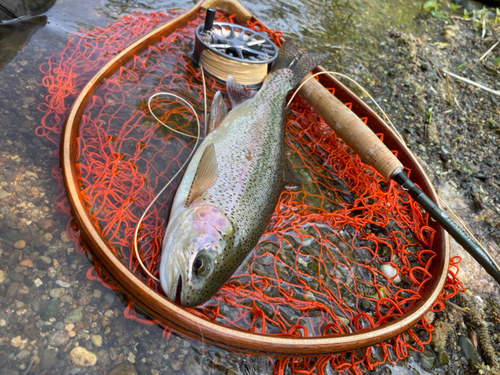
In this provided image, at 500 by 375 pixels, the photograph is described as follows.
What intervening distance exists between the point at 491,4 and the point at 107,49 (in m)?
11.2

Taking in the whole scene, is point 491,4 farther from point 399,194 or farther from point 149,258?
point 149,258

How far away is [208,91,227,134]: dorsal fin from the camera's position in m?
3.54

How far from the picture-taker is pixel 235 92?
3.90m

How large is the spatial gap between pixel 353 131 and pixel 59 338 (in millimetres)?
3202

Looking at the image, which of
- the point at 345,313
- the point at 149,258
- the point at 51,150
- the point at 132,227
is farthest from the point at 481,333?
the point at 51,150

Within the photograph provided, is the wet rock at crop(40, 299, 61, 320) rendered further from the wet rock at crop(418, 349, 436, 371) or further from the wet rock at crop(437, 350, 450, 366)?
the wet rock at crop(437, 350, 450, 366)

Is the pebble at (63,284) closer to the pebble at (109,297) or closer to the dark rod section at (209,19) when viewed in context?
the pebble at (109,297)

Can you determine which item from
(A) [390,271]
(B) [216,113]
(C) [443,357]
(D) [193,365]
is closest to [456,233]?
(A) [390,271]

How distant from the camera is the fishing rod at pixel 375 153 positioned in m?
2.91

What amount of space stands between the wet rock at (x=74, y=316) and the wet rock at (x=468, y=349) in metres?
3.47

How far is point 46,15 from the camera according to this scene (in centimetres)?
415

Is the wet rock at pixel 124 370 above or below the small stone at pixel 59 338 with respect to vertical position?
below

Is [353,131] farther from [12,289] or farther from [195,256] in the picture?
[12,289]

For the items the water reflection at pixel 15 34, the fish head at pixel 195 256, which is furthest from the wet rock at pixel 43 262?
the water reflection at pixel 15 34
